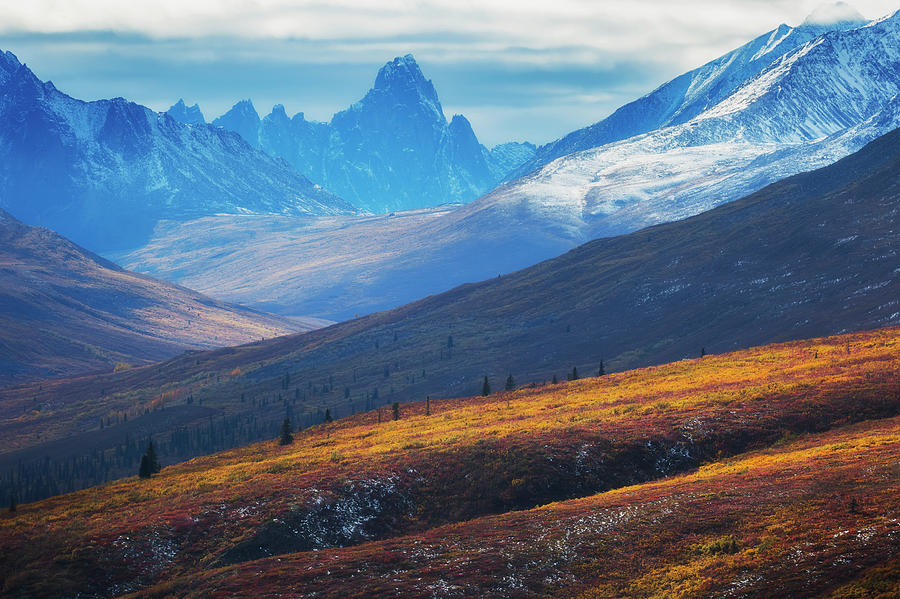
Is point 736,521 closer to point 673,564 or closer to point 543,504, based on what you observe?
point 673,564

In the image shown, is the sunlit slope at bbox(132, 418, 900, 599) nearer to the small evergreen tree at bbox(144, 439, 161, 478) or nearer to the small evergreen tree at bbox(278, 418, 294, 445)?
the small evergreen tree at bbox(144, 439, 161, 478)

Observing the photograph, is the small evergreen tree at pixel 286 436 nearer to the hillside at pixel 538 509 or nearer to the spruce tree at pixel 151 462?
the hillside at pixel 538 509

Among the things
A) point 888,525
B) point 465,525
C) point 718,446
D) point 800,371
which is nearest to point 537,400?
point 800,371

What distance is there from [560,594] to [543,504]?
20481mm

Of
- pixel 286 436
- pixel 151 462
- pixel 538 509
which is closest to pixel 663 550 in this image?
pixel 538 509

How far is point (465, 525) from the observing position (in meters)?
61.9

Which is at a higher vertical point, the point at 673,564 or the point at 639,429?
the point at 639,429

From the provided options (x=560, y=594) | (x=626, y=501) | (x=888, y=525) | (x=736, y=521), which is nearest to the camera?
(x=888, y=525)

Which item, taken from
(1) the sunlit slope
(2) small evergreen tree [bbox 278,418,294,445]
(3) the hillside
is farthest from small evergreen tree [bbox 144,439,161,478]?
(1) the sunlit slope

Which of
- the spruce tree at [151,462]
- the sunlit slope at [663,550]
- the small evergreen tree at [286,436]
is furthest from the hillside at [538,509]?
the small evergreen tree at [286,436]

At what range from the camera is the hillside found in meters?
48.5

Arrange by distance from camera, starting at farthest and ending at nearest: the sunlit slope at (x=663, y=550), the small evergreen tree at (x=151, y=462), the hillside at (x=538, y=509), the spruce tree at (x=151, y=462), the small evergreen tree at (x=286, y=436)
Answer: the small evergreen tree at (x=286, y=436)
the spruce tree at (x=151, y=462)
the small evergreen tree at (x=151, y=462)
the hillside at (x=538, y=509)
the sunlit slope at (x=663, y=550)

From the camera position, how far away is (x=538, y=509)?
6362 centimetres

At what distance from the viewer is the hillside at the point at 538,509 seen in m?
48.5
